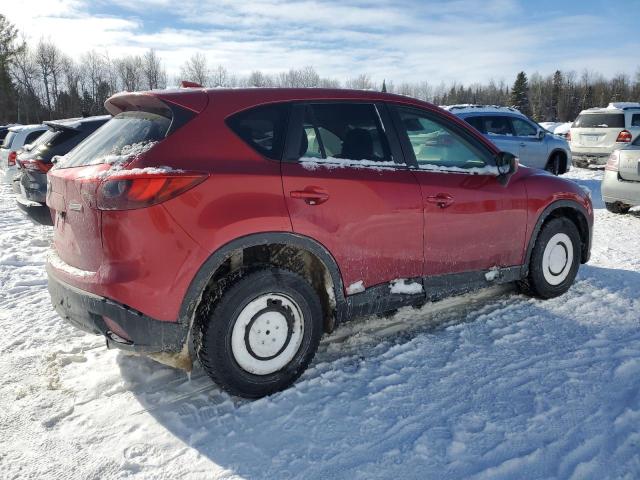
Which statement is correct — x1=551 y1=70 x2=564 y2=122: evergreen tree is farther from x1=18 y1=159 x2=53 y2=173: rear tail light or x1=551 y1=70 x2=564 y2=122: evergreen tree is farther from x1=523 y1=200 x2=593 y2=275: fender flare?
x1=18 y1=159 x2=53 y2=173: rear tail light

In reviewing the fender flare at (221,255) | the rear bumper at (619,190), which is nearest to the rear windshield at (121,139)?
the fender flare at (221,255)

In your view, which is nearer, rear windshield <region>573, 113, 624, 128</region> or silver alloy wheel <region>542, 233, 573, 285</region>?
silver alloy wheel <region>542, 233, 573, 285</region>

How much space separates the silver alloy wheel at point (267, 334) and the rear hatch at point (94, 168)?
0.88 m

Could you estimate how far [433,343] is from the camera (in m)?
3.63

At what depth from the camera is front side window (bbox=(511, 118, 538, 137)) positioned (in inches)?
467

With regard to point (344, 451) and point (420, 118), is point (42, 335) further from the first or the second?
point (420, 118)

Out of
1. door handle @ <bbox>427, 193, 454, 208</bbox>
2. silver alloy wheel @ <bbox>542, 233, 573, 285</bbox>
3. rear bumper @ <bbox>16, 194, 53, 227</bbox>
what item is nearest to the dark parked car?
rear bumper @ <bbox>16, 194, 53, 227</bbox>

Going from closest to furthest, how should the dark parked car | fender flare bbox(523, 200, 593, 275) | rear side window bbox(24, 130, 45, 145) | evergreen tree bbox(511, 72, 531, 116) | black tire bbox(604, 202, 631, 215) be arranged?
fender flare bbox(523, 200, 593, 275)
the dark parked car
black tire bbox(604, 202, 631, 215)
rear side window bbox(24, 130, 45, 145)
evergreen tree bbox(511, 72, 531, 116)

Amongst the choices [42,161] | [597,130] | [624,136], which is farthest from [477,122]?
[42,161]

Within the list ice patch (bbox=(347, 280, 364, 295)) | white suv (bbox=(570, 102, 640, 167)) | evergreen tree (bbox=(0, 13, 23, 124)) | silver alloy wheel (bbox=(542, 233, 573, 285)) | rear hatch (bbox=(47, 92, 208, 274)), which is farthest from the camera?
evergreen tree (bbox=(0, 13, 23, 124))

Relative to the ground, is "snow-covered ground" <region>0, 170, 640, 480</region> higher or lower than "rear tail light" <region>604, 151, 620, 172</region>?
lower

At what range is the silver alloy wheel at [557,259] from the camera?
438cm

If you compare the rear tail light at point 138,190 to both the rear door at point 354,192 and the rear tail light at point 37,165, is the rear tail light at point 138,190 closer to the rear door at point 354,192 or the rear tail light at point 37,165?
the rear door at point 354,192

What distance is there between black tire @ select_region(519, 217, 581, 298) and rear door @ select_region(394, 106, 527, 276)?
0.99ft
